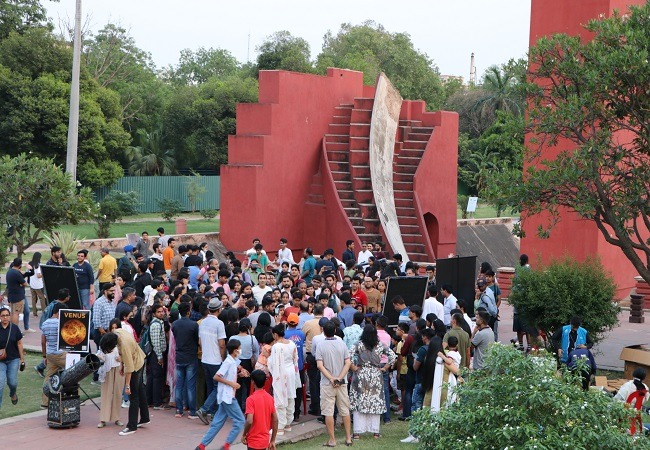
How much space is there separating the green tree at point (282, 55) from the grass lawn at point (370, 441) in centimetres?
3572

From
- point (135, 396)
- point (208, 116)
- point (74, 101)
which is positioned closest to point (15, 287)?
point (135, 396)

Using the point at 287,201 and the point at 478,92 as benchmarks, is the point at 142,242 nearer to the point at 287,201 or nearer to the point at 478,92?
the point at 287,201

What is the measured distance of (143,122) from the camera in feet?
166

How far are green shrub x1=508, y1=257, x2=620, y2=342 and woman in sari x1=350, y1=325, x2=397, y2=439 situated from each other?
15.4ft

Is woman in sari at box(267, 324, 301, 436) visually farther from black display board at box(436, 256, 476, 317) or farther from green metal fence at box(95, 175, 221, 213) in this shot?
green metal fence at box(95, 175, 221, 213)

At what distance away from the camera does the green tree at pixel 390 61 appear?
2330 inches

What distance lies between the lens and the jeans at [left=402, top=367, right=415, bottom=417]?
12.1 meters

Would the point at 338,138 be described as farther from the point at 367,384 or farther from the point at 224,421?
the point at 224,421

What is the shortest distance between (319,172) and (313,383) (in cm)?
1553

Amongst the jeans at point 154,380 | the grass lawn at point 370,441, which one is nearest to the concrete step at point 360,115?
the jeans at point 154,380

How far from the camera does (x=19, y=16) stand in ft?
132

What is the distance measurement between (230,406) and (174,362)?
2.09m

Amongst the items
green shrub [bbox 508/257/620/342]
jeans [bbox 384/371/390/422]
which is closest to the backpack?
jeans [bbox 384/371/390/422]

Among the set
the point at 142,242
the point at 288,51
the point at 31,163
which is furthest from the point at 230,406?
the point at 288,51
